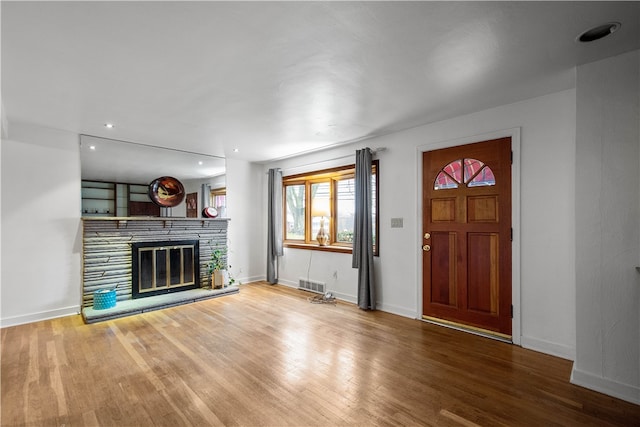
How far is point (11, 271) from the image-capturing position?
3.67 metres

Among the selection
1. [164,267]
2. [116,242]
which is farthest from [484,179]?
[116,242]

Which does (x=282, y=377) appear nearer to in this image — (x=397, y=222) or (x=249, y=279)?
(x=397, y=222)

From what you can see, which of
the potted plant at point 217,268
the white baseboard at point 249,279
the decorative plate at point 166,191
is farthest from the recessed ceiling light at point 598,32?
the white baseboard at point 249,279

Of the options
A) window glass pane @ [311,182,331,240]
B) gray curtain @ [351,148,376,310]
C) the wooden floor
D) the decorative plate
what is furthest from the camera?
window glass pane @ [311,182,331,240]

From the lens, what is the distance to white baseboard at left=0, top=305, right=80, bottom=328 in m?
3.62

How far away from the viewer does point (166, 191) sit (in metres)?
4.81

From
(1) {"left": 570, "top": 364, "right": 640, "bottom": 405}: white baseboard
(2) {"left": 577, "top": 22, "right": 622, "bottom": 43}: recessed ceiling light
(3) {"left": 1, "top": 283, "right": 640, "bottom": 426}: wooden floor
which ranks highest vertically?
(2) {"left": 577, "top": 22, "right": 622, "bottom": 43}: recessed ceiling light

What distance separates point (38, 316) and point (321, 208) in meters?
4.12

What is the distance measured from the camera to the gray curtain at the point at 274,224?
576cm

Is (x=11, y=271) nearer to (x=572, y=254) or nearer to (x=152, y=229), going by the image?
(x=152, y=229)

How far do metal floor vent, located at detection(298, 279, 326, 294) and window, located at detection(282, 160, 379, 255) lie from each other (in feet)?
2.01

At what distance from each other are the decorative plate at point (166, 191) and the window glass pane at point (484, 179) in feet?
14.4

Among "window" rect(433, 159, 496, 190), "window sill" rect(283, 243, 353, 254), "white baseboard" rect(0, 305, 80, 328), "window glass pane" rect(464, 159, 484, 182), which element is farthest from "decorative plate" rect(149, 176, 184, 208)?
"window glass pane" rect(464, 159, 484, 182)

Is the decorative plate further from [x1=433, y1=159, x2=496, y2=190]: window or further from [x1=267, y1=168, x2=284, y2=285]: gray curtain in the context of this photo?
[x1=433, y1=159, x2=496, y2=190]: window
